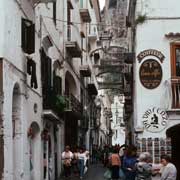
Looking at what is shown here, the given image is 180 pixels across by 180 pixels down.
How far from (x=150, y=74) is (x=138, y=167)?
881 centimetres

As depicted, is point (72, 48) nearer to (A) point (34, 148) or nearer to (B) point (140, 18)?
(B) point (140, 18)

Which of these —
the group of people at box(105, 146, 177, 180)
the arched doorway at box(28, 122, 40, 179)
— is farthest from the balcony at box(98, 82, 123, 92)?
the arched doorway at box(28, 122, 40, 179)

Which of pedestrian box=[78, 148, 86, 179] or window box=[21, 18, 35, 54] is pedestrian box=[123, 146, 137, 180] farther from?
pedestrian box=[78, 148, 86, 179]

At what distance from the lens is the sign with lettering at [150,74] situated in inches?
1035

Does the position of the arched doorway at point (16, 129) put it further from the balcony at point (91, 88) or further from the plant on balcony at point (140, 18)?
Answer: the balcony at point (91, 88)

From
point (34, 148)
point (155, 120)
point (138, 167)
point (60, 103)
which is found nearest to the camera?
point (138, 167)

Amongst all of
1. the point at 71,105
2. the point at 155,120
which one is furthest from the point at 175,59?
the point at 71,105

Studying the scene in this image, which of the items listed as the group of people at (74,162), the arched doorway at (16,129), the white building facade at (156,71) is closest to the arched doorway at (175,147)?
the white building facade at (156,71)

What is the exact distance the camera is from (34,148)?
24703 mm

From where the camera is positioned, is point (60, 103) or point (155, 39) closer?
point (155, 39)

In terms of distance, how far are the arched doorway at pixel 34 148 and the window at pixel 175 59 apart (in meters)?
6.09

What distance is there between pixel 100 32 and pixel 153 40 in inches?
1535

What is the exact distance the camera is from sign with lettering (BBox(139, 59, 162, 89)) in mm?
26297

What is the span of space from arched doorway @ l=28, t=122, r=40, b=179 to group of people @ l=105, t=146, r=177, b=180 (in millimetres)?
3374
